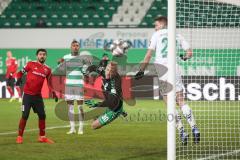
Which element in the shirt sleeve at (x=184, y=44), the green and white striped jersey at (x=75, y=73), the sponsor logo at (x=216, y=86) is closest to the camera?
the shirt sleeve at (x=184, y=44)

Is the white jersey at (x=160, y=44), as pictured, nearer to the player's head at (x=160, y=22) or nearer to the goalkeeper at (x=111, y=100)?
the player's head at (x=160, y=22)

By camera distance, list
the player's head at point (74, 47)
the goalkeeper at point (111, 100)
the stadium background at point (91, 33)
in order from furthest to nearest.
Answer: the stadium background at point (91, 33) → the player's head at point (74, 47) → the goalkeeper at point (111, 100)

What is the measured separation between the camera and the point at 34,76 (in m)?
12.0

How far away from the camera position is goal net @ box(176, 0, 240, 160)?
10.6 m

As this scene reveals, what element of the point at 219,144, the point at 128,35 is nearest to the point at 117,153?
the point at 219,144

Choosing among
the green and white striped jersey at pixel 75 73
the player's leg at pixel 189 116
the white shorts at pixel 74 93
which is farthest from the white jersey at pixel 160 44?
the green and white striped jersey at pixel 75 73

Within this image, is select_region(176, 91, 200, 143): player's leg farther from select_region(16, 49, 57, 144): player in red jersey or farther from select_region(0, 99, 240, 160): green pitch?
select_region(16, 49, 57, 144): player in red jersey

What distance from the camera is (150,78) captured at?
25188 mm

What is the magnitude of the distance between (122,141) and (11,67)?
14.4 meters

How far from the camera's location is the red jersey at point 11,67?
84.0 ft

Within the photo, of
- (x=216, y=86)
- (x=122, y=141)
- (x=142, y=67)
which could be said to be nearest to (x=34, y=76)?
(x=122, y=141)

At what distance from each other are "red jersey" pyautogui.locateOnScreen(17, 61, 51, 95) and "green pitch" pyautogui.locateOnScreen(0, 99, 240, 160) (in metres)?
0.97

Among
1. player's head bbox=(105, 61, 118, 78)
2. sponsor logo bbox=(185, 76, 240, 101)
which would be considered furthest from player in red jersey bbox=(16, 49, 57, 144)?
sponsor logo bbox=(185, 76, 240, 101)

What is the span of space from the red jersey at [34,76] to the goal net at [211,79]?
2.67m
